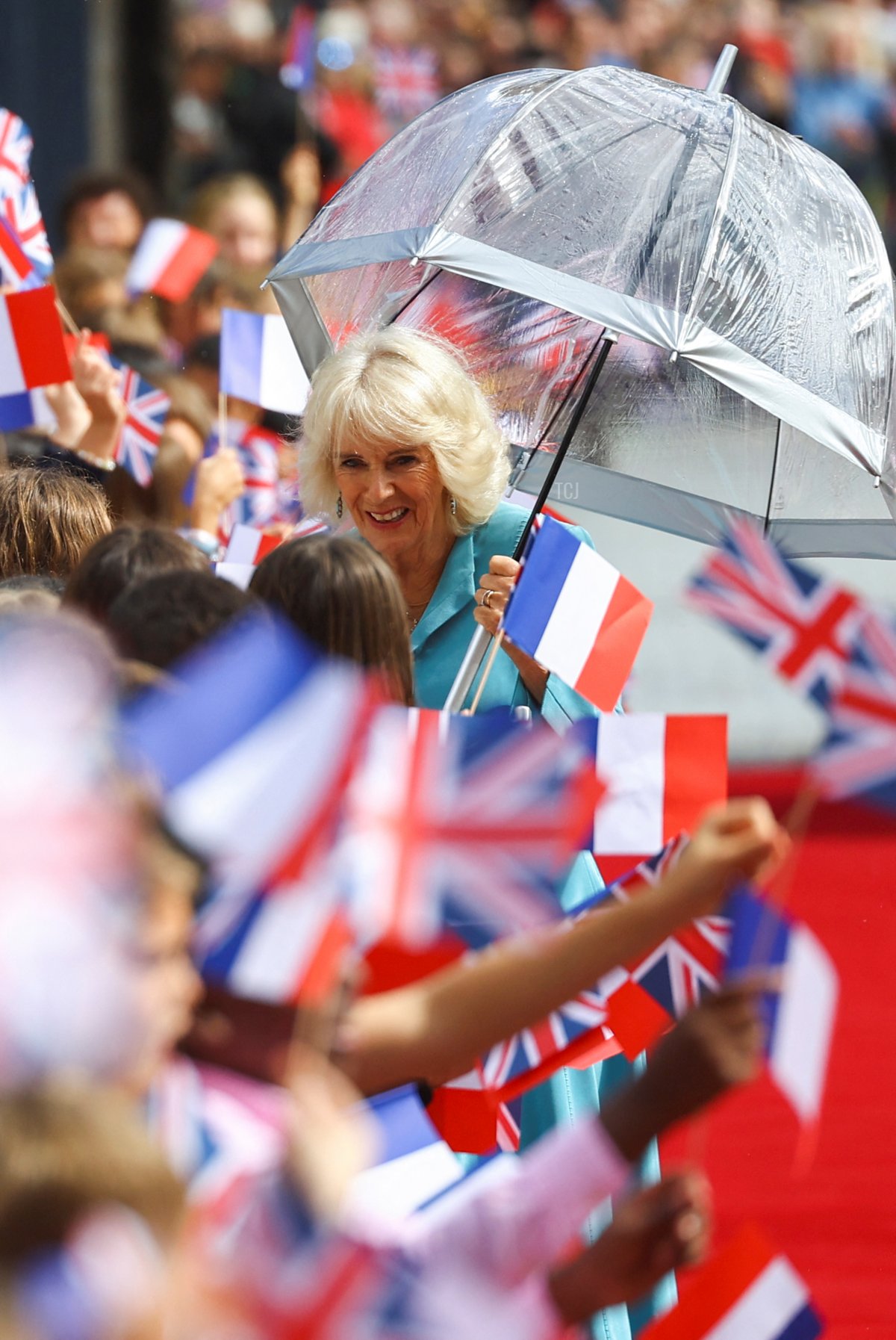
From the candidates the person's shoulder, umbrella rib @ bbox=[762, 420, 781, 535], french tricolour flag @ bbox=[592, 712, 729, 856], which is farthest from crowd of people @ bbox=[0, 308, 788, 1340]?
umbrella rib @ bbox=[762, 420, 781, 535]

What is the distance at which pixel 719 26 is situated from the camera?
10.8 m

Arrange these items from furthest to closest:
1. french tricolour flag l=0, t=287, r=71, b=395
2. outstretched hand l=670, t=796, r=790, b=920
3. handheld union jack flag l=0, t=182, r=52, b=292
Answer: handheld union jack flag l=0, t=182, r=52, b=292, french tricolour flag l=0, t=287, r=71, b=395, outstretched hand l=670, t=796, r=790, b=920

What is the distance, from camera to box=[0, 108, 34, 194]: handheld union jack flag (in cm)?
414

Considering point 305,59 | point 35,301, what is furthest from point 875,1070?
point 305,59

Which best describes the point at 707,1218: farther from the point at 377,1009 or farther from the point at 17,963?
the point at 17,963

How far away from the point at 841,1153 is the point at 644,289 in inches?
79.2

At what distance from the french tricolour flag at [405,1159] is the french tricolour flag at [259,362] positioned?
9.04ft

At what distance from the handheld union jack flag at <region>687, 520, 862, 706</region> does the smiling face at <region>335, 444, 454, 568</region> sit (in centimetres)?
132

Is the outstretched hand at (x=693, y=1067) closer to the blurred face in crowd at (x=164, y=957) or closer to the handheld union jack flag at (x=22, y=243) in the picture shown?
the blurred face in crowd at (x=164, y=957)

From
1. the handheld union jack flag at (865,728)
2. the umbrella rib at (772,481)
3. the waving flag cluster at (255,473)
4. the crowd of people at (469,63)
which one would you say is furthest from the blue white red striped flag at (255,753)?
the crowd of people at (469,63)

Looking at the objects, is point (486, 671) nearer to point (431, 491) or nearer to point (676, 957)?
point (431, 491)

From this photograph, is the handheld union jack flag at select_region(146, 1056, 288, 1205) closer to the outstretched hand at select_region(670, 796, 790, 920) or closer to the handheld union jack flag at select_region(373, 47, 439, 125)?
the outstretched hand at select_region(670, 796, 790, 920)

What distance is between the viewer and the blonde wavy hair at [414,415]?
3.02 m

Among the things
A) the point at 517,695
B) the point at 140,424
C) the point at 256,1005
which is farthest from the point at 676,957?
the point at 140,424
